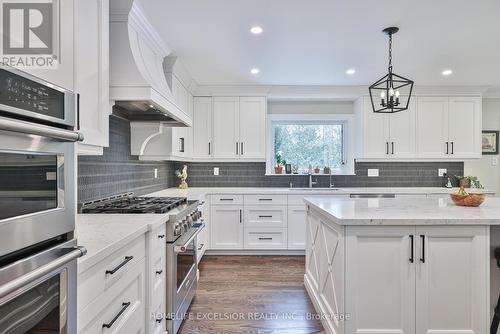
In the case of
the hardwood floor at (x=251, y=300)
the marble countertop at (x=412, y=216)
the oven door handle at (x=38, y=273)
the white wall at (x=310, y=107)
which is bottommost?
the hardwood floor at (x=251, y=300)

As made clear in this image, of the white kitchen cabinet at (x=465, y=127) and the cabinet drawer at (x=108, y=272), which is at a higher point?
the white kitchen cabinet at (x=465, y=127)

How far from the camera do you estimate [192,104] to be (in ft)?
14.2

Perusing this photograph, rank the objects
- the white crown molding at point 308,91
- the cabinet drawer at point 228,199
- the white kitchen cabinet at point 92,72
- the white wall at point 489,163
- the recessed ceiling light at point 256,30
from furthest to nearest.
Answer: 1. the white wall at point 489,163
2. the white crown molding at point 308,91
3. the cabinet drawer at point 228,199
4. the recessed ceiling light at point 256,30
5. the white kitchen cabinet at point 92,72

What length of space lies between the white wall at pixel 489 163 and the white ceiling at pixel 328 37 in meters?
1.10

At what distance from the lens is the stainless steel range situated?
6.65ft

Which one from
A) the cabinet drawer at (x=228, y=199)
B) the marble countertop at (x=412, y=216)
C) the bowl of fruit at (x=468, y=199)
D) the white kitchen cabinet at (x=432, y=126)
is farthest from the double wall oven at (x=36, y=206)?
the white kitchen cabinet at (x=432, y=126)

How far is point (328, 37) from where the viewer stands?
2727mm

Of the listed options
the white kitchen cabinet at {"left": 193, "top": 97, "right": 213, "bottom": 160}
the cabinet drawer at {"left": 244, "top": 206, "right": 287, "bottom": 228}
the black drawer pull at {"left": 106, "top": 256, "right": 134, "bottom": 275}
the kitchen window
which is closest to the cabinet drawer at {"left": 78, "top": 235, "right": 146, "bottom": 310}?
the black drawer pull at {"left": 106, "top": 256, "right": 134, "bottom": 275}

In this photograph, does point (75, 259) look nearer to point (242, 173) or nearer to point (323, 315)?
point (323, 315)

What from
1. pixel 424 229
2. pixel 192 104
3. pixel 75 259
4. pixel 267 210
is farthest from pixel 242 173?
pixel 75 259

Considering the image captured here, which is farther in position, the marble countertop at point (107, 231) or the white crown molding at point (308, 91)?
the white crown molding at point (308, 91)

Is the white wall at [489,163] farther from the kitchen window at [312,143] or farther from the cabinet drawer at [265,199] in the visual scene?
the cabinet drawer at [265,199]

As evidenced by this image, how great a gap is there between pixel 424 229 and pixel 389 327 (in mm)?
668

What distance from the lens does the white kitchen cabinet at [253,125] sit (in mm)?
4375
